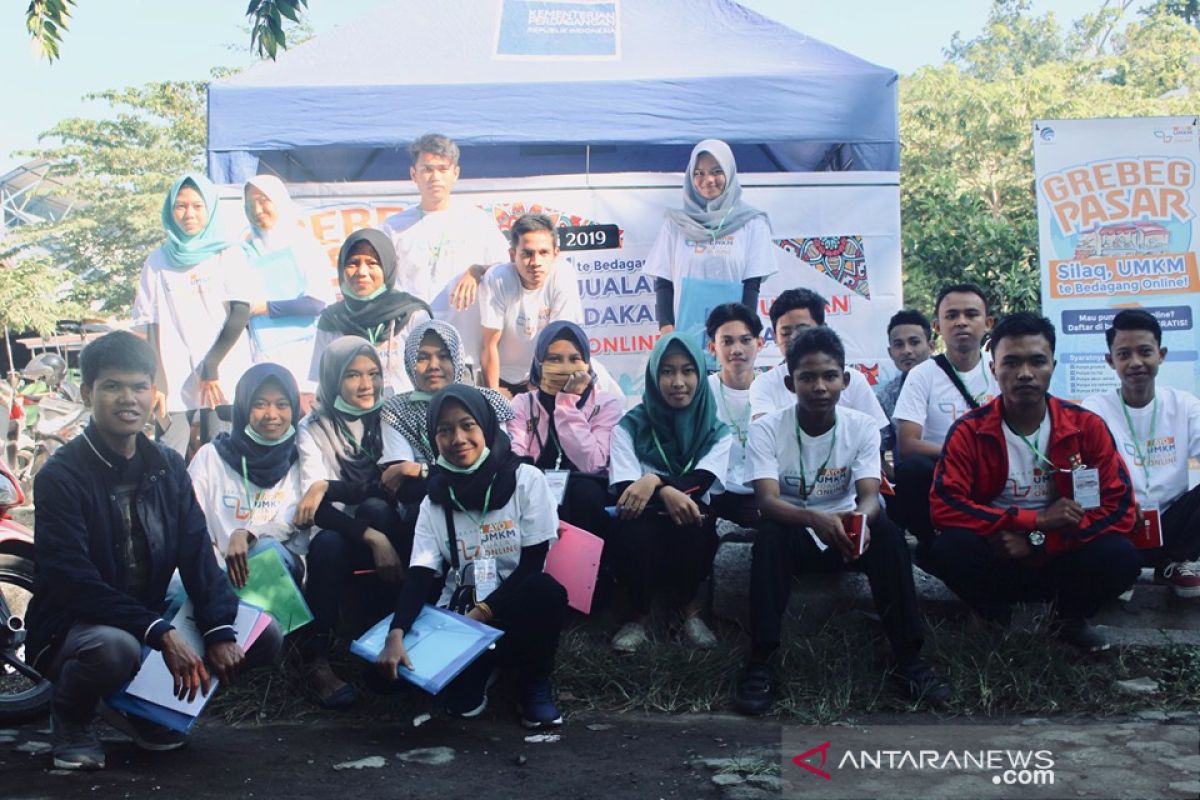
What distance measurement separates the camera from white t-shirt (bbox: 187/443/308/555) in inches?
173

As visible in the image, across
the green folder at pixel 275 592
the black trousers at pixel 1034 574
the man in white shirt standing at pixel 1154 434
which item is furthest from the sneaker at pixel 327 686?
the man in white shirt standing at pixel 1154 434

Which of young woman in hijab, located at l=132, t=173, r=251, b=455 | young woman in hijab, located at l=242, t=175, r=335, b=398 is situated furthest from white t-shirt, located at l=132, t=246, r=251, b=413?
young woman in hijab, located at l=242, t=175, r=335, b=398

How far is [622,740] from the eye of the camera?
385 cm

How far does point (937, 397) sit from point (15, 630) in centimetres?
386

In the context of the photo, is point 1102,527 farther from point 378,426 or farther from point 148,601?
point 148,601

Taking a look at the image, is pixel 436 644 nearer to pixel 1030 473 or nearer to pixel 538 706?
pixel 538 706

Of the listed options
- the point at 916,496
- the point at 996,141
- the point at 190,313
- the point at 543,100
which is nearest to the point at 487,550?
the point at 916,496

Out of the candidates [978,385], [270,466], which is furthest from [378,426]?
[978,385]

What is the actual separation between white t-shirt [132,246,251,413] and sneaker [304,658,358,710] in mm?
1986

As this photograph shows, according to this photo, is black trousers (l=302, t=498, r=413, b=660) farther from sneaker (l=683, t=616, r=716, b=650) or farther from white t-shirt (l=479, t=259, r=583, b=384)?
white t-shirt (l=479, t=259, r=583, b=384)

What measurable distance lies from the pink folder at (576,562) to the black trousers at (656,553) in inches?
7.2

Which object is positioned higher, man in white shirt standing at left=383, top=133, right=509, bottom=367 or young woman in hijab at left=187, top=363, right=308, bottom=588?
man in white shirt standing at left=383, top=133, right=509, bottom=367

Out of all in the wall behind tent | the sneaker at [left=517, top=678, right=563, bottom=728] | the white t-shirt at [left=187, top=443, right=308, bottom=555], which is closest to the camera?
the sneaker at [left=517, top=678, right=563, bottom=728]

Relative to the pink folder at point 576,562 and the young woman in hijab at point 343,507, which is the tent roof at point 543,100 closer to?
the young woman in hijab at point 343,507
